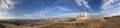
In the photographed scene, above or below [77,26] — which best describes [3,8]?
above

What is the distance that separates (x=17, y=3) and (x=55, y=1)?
0.71 m

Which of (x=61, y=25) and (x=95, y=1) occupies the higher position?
(x=95, y=1)

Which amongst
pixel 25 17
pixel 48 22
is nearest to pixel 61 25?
pixel 48 22

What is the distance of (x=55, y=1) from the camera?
6004 mm

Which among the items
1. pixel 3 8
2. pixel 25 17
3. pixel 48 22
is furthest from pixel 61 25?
pixel 3 8

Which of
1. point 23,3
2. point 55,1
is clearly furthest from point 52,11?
point 23,3

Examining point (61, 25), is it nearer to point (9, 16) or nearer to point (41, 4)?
point (41, 4)

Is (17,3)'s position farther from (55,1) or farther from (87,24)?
(87,24)

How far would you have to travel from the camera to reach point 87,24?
586cm

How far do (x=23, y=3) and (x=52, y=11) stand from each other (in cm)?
56

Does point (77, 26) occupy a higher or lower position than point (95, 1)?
lower

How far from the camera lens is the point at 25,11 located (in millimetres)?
6059

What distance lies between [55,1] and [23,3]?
597 mm

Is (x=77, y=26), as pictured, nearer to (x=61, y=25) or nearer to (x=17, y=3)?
(x=61, y=25)
